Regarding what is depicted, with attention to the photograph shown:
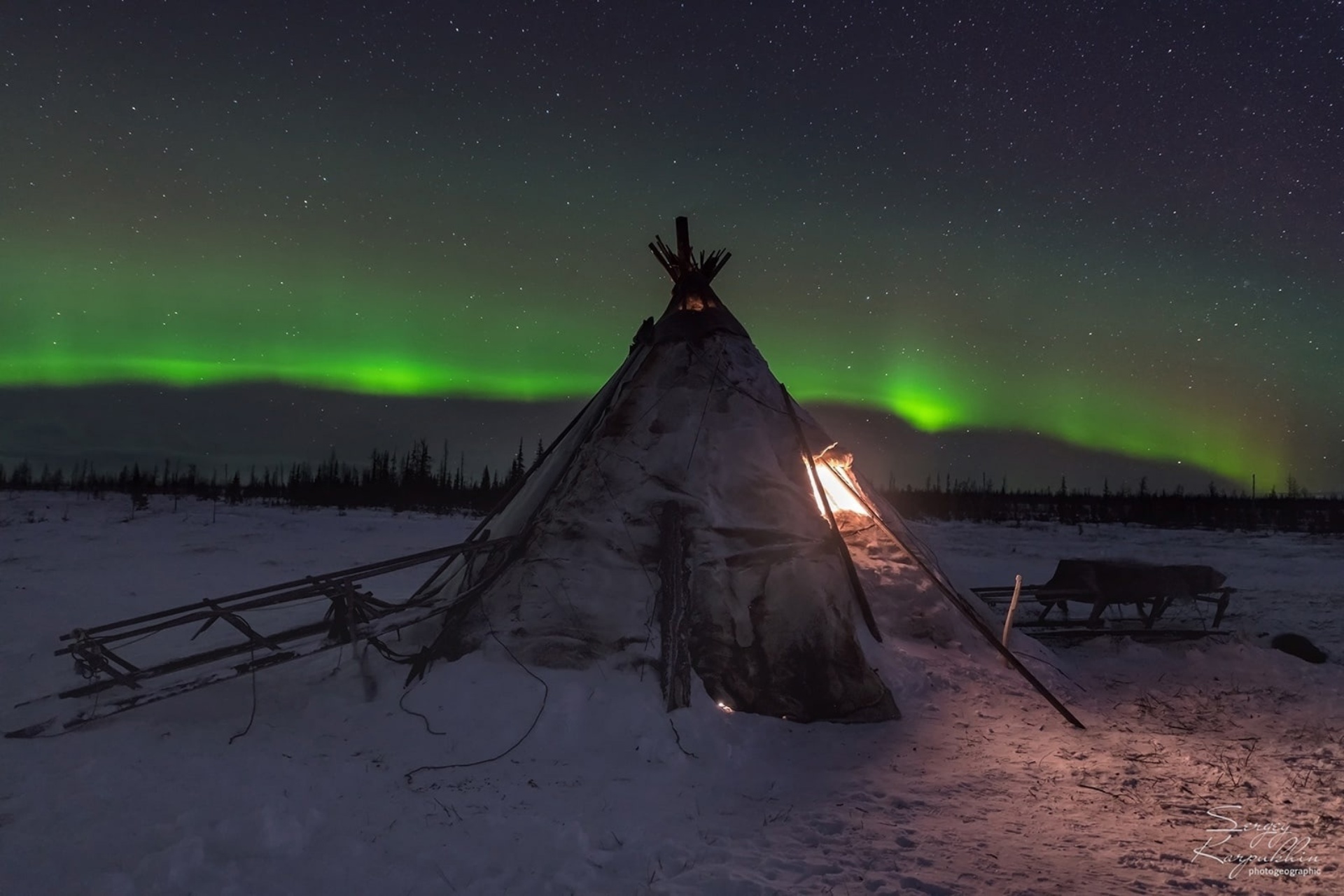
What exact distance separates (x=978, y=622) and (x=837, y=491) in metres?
2.41

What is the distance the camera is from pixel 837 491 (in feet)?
33.5

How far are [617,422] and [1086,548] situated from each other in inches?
1005


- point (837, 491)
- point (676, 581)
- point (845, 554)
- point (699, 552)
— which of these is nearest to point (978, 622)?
point (845, 554)

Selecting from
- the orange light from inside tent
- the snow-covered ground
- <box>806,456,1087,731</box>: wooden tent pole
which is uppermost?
the orange light from inside tent

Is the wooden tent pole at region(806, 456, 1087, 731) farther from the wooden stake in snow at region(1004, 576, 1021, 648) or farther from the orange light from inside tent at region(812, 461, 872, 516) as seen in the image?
the wooden stake in snow at region(1004, 576, 1021, 648)

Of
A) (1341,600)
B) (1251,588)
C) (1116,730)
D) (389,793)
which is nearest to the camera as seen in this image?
(389,793)

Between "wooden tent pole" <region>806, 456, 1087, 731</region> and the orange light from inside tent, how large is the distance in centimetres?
4

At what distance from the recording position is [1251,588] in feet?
64.8

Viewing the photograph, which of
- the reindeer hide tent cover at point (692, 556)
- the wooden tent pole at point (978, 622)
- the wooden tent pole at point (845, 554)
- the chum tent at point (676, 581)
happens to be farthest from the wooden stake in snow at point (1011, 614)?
the reindeer hide tent cover at point (692, 556)

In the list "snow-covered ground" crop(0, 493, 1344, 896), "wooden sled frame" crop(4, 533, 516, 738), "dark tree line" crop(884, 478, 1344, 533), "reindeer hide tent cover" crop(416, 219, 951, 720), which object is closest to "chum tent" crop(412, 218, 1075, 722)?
"reindeer hide tent cover" crop(416, 219, 951, 720)

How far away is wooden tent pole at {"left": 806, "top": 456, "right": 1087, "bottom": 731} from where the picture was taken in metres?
7.92

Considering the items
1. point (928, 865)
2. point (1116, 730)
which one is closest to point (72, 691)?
point (928, 865)

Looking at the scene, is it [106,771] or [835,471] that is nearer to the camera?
[106,771]

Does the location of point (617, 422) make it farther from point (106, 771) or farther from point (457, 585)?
point (106, 771)
